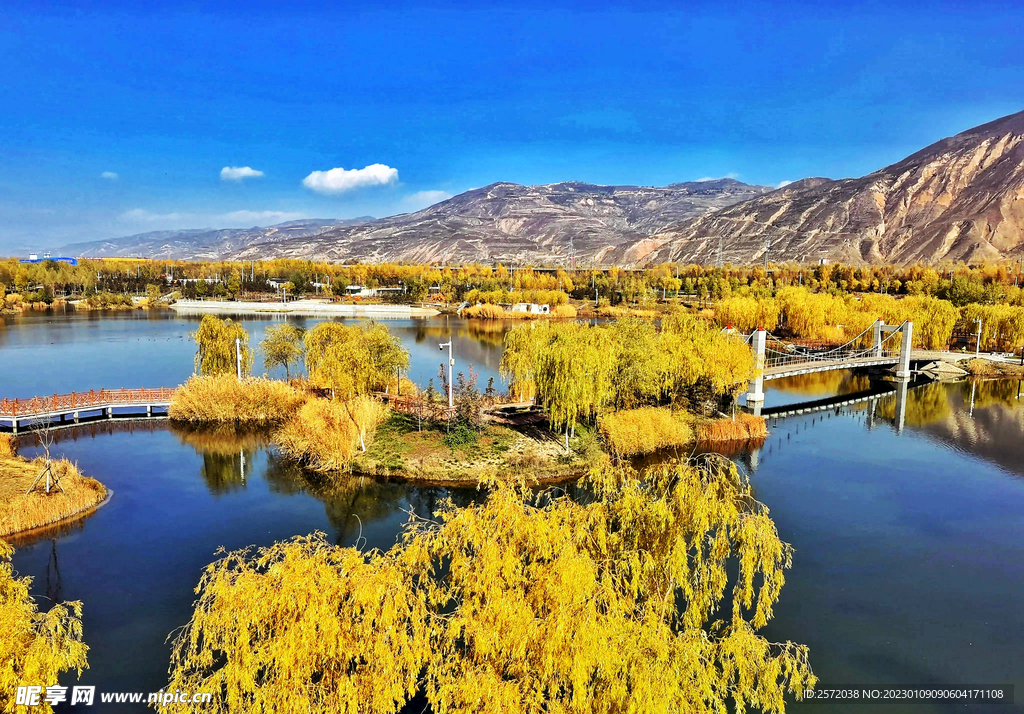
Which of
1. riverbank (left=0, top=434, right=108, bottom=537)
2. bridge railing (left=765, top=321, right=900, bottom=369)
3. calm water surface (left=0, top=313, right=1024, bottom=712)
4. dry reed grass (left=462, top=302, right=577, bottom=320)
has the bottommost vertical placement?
calm water surface (left=0, top=313, right=1024, bottom=712)

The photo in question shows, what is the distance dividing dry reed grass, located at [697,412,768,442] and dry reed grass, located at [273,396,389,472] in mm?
13246

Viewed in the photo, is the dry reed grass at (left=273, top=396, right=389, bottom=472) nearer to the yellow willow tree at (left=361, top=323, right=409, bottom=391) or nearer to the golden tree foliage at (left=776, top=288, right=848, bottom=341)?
the yellow willow tree at (left=361, top=323, right=409, bottom=391)

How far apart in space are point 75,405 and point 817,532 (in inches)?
1136

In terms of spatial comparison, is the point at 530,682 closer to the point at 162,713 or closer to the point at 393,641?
the point at 393,641

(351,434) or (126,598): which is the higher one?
(351,434)

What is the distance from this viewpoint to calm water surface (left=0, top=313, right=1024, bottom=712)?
12828 millimetres

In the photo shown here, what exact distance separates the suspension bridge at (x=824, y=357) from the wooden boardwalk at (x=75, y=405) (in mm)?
27412

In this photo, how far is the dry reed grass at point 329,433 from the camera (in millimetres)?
22609

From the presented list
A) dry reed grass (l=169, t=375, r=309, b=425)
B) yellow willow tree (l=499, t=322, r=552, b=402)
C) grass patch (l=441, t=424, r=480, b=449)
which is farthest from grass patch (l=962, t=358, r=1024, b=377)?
dry reed grass (l=169, t=375, r=309, b=425)

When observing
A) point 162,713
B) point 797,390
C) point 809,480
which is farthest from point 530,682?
point 797,390

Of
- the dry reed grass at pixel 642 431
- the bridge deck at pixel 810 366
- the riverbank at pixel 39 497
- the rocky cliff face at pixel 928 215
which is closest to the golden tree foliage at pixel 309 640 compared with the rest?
the riverbank at pixel 39 497

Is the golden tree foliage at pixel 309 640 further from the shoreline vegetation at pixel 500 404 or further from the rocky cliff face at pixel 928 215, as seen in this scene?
the rocky cliff face at pixel 928 215

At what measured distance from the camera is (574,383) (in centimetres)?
2325

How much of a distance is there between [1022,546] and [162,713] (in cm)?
2059
